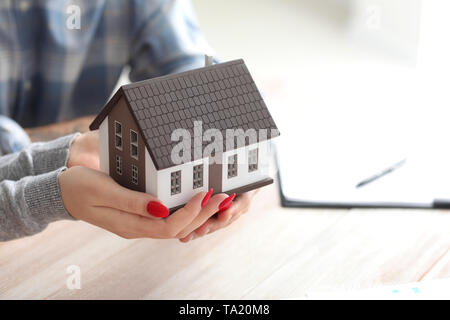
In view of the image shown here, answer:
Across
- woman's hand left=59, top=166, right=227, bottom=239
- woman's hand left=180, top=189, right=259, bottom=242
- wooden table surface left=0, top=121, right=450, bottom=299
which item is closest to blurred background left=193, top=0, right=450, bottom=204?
wooden table surface left=0, top=121, right=450, bottom=299

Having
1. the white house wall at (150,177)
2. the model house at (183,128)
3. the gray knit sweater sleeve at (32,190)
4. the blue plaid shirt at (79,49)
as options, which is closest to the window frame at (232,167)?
the model house at (183,128)

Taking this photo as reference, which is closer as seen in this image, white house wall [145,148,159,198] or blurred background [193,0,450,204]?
white house wall [145,148,159,198]

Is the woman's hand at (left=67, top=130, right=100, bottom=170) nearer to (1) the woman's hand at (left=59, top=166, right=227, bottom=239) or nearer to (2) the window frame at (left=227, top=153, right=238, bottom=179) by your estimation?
(1) the woman's hand at (left=59, top=166, right=227, bottom=239)

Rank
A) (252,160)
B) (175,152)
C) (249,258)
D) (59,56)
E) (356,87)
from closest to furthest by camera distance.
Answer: (175,152) < (252,160) < (249,258) < (59,56) < (356,87)

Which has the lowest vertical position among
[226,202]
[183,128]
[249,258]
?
[249,258]

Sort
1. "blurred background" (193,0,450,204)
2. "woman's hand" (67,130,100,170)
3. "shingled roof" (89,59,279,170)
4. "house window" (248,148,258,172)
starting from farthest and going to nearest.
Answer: "blurred background" (193,0,450,204), "woman's hand" (67,130,100,170), "house window" (248,148,258,172), "shingled roof" (89,59,279,170)

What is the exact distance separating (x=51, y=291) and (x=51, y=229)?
151mm

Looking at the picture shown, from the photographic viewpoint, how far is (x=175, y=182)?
78cm

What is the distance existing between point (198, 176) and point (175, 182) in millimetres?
36

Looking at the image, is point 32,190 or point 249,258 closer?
point 32,190

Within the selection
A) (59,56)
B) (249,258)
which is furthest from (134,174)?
(59,56)

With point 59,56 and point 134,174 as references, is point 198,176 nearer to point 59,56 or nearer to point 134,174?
point 134,174

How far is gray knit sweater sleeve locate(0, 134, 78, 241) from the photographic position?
85 cm

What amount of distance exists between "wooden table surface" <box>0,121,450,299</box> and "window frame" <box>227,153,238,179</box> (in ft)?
0.54
